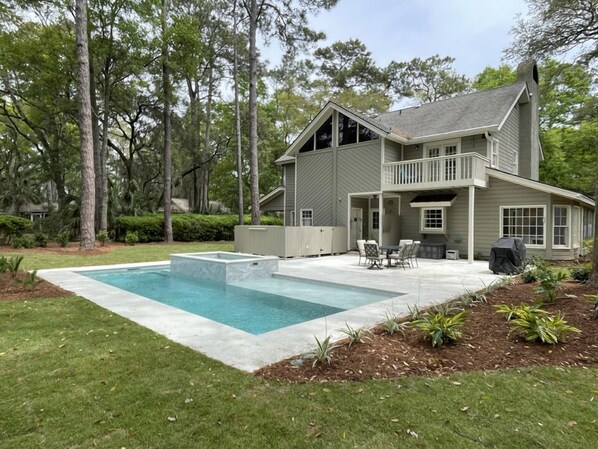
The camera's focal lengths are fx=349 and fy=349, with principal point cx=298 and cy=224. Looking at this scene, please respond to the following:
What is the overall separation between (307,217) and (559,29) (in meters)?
12.7

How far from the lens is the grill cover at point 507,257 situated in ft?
34.4

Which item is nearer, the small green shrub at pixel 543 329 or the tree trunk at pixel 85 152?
the small green shrub at pixel 543 329

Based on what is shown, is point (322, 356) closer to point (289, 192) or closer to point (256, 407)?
point (256, 407)

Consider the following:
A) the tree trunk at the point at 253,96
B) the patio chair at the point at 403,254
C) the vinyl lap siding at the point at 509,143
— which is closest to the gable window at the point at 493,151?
the vinyl lap siding at the point at 509,143

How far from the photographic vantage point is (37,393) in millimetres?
3012

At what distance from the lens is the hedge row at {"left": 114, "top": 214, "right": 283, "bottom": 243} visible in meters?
20.6

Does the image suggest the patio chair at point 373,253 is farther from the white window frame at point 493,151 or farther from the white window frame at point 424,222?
the white window frame at point 493,151

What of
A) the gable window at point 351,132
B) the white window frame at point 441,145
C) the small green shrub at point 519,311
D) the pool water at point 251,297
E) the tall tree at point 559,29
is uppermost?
the tall tree at point 559,29

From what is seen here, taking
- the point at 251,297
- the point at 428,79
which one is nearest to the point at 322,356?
the point at 251,297

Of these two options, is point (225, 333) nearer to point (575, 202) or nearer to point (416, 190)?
point (416, 190)

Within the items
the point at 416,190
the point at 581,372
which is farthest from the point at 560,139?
the point at 581,372

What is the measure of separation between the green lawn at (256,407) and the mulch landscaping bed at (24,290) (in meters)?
3.44

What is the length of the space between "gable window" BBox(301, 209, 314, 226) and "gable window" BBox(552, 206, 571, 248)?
10636 millimetres

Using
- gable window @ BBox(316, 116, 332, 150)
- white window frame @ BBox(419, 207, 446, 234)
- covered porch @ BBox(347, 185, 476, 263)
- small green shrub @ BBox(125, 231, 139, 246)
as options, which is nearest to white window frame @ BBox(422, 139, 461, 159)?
covered porch @ BBox(347, 185, 476, 263)
